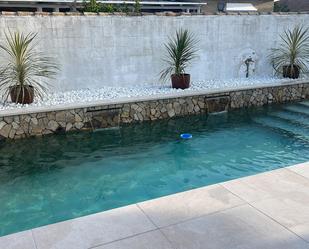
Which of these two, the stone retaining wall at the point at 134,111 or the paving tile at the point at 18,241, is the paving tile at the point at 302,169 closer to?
the paving tile at the point at 18,241

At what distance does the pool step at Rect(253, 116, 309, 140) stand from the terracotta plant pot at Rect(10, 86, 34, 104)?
570cm

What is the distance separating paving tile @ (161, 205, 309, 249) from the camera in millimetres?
3316

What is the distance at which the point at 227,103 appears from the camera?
→ 982cm

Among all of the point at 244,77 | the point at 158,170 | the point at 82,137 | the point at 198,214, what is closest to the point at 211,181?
the point at 158,170

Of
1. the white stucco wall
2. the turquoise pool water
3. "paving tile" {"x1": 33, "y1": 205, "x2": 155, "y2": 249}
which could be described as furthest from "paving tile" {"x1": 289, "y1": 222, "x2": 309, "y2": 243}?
the white stucco wall

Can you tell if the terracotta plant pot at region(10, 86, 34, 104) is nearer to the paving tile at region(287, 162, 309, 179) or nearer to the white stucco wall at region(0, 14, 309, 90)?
the white stucco wall at region(0, 14, 309, 90)

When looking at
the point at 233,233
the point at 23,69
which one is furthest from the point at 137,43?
the point at 233,233

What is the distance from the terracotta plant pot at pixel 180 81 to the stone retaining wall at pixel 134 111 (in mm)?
585

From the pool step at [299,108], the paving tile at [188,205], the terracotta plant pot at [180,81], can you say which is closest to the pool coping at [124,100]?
the terracotta plant pot at [180,81]

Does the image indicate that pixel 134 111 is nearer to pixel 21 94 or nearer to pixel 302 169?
pixel 21 94

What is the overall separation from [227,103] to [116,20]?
3.88 m

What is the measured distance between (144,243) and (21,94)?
227 inches

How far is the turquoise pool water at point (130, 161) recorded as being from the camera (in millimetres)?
5141

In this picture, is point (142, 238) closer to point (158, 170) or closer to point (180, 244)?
point (180, 244)
